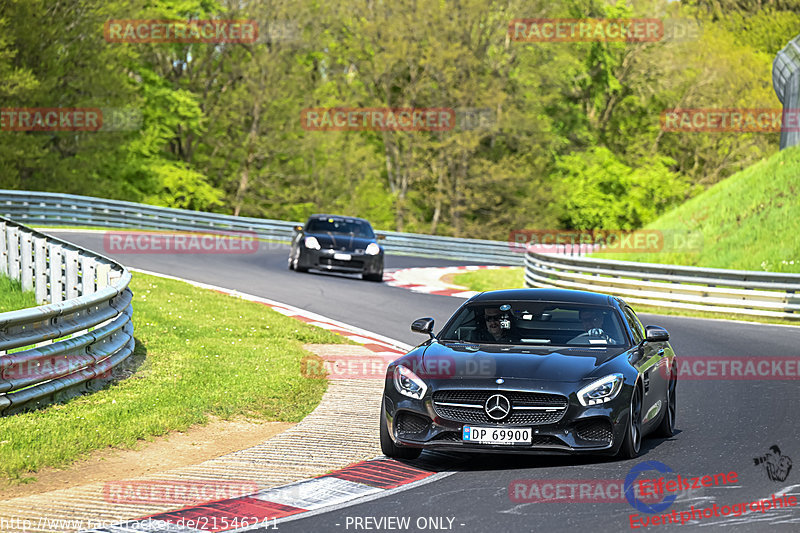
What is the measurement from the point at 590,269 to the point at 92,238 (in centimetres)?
1399

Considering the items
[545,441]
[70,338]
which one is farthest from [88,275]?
[545,441]

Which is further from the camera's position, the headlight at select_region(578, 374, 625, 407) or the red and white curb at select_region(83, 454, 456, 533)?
the headlight at select_region(578, 374, 625, 407)

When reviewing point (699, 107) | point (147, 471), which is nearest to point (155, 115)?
point (699, 107)

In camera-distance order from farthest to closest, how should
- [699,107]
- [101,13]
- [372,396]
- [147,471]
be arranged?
[699,107] < [101,13] < [372,396] < [147,471]

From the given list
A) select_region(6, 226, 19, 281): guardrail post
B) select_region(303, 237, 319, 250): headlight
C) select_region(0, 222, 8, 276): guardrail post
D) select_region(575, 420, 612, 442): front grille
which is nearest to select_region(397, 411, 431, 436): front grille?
select_region(575, 420, 612, 442): front grille

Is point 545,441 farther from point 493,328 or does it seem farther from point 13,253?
point 13,253

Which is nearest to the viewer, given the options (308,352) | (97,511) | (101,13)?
(97,511)

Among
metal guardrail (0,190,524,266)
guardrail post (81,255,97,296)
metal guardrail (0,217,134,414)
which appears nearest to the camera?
metal guardrail (0,217,134,414)

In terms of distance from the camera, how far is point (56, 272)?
50.4 ft

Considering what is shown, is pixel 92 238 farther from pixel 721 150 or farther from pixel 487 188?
pixel 721 150

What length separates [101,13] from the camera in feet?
160

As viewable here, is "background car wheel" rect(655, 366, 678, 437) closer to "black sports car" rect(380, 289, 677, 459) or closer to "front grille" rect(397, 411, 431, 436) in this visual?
"black sports car" rect(380, 289, 677, 459)

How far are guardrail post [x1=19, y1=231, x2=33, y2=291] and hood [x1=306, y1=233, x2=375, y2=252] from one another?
33.0 feet

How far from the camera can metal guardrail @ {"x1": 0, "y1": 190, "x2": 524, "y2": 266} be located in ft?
119
